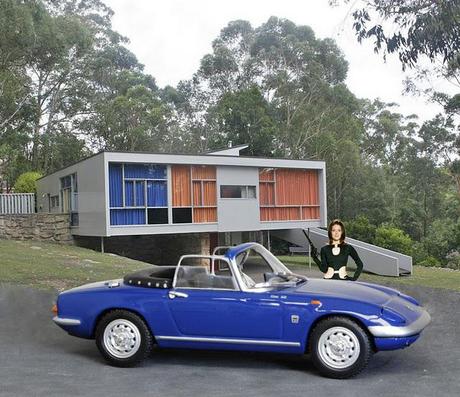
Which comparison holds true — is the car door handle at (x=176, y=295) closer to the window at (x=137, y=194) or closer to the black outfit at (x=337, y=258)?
the black outfit at (x=337, y=258)

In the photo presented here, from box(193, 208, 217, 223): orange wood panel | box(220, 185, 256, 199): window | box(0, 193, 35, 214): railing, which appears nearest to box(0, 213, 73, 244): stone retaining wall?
box(0, 193, 35, 214): railing

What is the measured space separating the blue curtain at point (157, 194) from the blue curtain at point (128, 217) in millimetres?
564

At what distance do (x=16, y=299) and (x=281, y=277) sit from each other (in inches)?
225

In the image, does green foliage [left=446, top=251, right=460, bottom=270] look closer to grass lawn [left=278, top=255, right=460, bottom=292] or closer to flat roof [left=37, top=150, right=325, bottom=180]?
grass lawn [left=278, top=255, right=460, bottom=292]

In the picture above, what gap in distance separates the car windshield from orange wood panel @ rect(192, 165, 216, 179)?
60.7 feet

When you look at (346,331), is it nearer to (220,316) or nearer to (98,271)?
(220,316)

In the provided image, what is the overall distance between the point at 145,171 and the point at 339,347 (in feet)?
62.7

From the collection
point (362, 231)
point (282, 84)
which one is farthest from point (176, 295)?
point (282, 84)

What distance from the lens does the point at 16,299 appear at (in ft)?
33.1

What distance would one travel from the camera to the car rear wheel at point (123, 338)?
20.5ft

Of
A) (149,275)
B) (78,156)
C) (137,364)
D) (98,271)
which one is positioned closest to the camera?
(137,364)

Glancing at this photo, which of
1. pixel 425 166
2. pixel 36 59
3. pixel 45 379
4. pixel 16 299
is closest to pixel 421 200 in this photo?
pixel 425 166

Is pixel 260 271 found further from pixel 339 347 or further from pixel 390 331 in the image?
pixel 390 331

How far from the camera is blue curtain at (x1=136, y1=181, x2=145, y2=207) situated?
2386 centimetres
